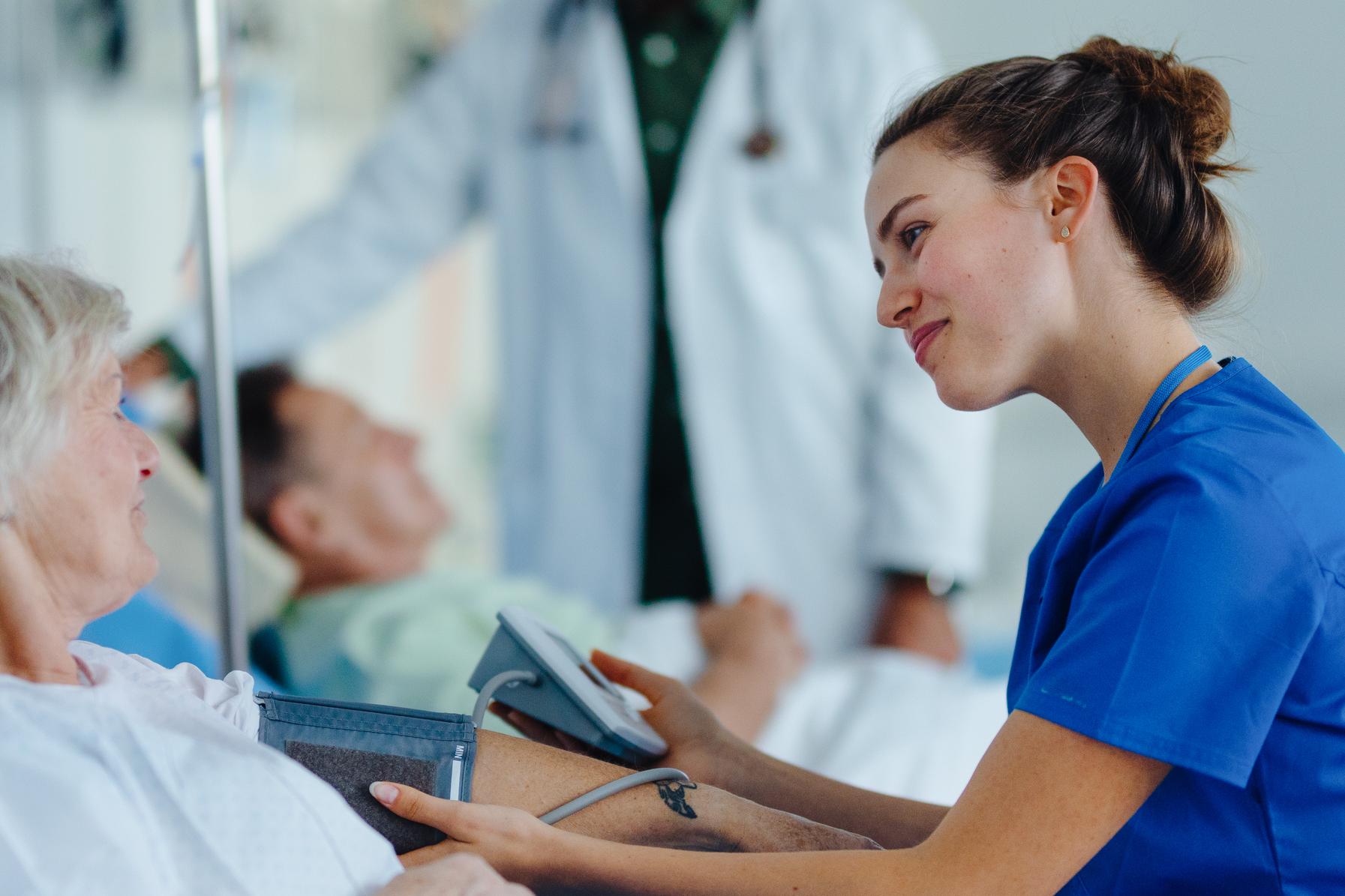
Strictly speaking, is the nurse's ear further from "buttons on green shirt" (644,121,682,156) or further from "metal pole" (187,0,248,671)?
"buttons on green shirt" (644,121,682,156)

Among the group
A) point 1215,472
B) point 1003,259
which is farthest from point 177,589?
point 1215,472

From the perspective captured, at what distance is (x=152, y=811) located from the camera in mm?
803

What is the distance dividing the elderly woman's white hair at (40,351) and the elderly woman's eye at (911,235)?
60cm

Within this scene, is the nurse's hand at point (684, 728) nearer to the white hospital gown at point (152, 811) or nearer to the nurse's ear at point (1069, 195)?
the white hospital gown at point (152, 811)

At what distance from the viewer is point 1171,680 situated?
77 centimetres

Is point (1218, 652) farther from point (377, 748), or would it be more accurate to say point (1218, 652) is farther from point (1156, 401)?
point (377, 748)

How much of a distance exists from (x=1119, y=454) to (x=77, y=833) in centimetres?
77

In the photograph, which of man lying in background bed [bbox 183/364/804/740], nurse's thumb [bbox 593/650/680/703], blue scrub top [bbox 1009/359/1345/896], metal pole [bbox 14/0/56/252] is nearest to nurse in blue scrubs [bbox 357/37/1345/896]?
blue scrub top [bbox 1009/359/1345/896]

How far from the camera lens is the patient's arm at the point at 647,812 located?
1022mm

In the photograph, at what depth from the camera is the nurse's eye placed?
3.16 ft

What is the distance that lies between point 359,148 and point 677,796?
9.58 feet

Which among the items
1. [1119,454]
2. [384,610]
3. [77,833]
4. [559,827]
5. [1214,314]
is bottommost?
[384,610]

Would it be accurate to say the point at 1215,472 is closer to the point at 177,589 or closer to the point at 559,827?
the point at 559,827

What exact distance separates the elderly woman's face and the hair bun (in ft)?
2.59
